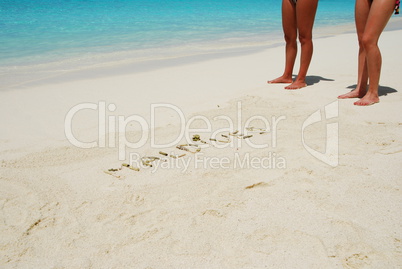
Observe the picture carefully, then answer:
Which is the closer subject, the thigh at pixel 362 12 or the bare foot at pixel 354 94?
the thigh at pixel 362 12

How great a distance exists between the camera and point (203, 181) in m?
2.20

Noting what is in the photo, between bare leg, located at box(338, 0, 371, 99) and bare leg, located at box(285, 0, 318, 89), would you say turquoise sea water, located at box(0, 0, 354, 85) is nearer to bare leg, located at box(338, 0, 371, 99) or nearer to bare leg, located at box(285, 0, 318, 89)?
bare leg, located at box(285, 0, 318, 89)

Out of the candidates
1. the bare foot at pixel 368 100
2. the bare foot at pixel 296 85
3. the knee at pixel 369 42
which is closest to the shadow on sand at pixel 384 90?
the bare foot at pixel 368 100

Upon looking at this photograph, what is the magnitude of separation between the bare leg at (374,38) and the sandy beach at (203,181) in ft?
0.51

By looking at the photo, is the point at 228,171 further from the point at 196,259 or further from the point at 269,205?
the point at 196,259

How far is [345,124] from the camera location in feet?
9.98

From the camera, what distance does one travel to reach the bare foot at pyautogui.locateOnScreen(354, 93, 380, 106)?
351 cm

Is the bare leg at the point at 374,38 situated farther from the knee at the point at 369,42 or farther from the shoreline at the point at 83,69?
the shoreline at the point at 83,69

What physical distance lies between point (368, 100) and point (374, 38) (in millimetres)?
569

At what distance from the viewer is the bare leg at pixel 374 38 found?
10.9 feet

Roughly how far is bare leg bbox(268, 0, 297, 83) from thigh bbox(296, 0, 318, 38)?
20 centimetres

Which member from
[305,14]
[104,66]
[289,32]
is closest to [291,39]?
[289,32]

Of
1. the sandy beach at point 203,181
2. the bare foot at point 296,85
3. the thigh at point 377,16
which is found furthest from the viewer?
the bare foot at point 296,85

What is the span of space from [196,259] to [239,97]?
2571 mm
